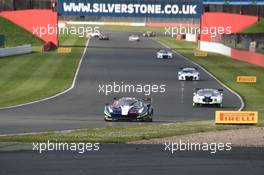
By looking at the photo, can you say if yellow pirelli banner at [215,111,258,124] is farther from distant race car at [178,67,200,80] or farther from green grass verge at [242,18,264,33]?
green grass verge at [242,18,264,33]

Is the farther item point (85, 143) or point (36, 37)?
point (36, 37)

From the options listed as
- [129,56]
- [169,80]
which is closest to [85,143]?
[169,80]

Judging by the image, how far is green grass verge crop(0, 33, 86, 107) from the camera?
49000 mm

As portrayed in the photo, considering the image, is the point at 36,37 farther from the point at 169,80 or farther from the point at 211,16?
A: the point at 169,80

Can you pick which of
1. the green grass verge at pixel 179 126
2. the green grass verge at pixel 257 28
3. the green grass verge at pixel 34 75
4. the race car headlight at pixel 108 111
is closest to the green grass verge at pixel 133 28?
the green grass verge at pixel 257 28

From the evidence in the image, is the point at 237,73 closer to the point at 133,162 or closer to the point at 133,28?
the point at 133,162

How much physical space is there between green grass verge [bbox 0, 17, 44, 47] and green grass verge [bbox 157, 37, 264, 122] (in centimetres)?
2026

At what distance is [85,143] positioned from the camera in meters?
20.6

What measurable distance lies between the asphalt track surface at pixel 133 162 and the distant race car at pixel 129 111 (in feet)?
43.4

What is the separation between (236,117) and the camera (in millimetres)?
28328

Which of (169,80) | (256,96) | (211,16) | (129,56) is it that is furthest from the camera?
(211,16)

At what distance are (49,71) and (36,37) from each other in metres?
41.3

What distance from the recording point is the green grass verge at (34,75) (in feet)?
161

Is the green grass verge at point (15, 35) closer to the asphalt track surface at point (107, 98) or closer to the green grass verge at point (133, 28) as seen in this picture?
the asphalt track surface at point (107, 98)
